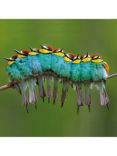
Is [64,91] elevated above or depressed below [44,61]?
below

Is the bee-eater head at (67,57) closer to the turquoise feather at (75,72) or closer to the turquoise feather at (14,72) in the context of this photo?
the turquoise feather at (75,72)

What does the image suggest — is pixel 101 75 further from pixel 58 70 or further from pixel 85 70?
pixel 58 70

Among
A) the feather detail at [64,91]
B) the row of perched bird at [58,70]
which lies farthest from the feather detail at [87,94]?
the feather detail at [64,91]

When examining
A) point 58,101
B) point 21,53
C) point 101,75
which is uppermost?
point 21,53

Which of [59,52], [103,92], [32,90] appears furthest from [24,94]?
[103,92]

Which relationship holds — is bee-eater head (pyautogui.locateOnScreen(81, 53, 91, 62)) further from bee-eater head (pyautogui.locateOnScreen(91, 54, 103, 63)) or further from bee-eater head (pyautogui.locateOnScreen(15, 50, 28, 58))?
bee-eater head (pyautogui.locateOnScreen(15, 50, 28, 58))
